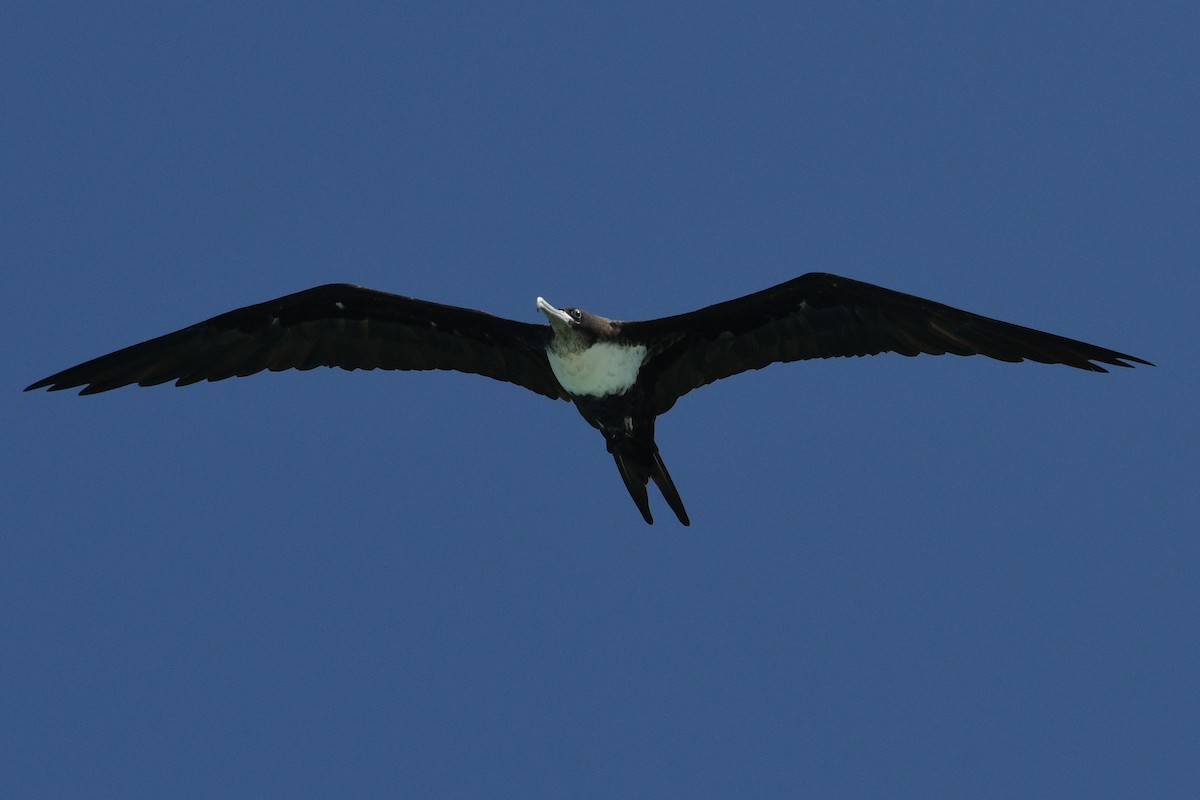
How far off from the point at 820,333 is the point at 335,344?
3.69m

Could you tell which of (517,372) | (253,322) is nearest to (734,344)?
(517,372)

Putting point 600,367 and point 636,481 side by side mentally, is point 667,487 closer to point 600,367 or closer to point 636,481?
point 636,481

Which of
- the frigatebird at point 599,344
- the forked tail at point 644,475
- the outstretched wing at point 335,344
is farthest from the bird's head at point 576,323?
the forked tail at point 644,475

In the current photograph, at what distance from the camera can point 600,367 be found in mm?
12008

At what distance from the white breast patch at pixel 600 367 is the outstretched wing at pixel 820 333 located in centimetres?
16

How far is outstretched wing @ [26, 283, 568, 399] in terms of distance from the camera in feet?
40.7

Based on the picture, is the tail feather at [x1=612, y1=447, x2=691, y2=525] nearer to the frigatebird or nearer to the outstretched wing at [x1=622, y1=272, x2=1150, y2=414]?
the frigatebird

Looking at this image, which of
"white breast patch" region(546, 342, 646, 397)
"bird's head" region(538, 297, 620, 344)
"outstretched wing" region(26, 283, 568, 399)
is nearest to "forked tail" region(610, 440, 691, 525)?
"white breast patch" region(546, 342, 646, 397)

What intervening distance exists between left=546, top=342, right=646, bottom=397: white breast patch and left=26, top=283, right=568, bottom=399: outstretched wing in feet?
1.10

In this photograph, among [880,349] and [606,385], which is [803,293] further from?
[606,385]

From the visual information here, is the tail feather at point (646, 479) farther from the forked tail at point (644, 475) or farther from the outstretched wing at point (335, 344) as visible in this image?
the outstretched wing at point (335, 344)

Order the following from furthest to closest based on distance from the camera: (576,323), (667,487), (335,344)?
(335,344) → (667,487) → (576,323)

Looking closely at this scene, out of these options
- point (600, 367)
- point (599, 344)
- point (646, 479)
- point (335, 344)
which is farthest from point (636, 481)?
point (335, 344)

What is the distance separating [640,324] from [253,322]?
2956 millimetres
